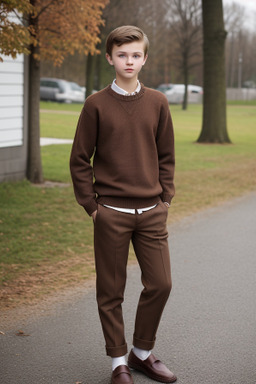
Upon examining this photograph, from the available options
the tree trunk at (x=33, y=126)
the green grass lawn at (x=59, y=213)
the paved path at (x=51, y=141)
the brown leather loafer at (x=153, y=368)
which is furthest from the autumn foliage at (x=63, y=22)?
the paved path at (x=51, y=141)

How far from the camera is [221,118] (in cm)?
1945

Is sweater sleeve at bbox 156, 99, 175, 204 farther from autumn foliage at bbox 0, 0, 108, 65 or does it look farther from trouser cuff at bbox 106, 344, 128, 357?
autumn foliage at bbox 0, 0, 108, 65

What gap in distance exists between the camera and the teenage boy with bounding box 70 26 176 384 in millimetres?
3398

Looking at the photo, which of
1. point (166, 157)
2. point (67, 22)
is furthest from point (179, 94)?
point (166, 157)

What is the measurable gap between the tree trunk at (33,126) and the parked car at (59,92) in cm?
3248

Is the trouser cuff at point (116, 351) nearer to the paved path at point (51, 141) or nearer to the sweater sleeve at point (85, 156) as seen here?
the sweater sleeve at point (85, 156)

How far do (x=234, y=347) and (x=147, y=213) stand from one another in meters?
1.22

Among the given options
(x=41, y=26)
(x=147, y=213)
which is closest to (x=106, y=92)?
(x=147, y=213)

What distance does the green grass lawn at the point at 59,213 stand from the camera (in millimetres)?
5840

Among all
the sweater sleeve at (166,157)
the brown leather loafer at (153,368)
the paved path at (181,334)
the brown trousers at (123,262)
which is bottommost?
the paved path at (181,334)

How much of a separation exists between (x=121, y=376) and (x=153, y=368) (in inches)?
8.6

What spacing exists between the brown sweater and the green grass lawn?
1.93m

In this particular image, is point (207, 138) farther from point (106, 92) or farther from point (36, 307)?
point (106, 92)

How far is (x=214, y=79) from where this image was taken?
1942 centimetres
